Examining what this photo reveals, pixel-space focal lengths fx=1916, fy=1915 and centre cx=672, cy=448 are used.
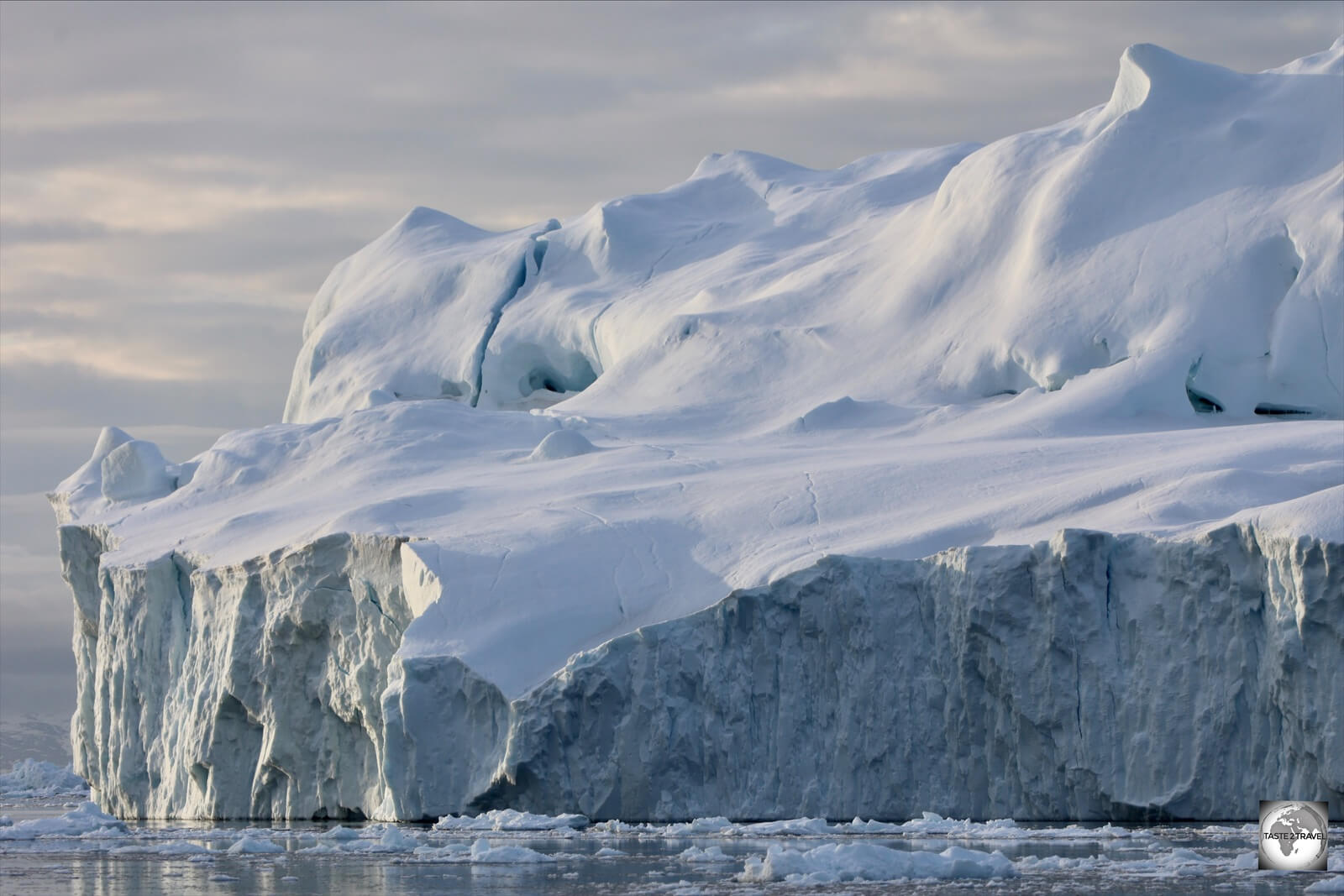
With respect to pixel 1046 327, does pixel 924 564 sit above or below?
below

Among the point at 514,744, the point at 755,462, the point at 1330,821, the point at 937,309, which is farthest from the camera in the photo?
the point at 937,309

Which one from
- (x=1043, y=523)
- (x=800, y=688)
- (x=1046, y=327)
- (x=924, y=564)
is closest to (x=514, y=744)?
(x=800, y=688)

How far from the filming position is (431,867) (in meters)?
17.1

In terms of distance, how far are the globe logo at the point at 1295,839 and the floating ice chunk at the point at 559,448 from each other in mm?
12980

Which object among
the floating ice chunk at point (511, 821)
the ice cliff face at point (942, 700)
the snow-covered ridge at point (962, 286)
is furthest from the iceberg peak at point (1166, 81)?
the floating ice chunk at point (511, 821)

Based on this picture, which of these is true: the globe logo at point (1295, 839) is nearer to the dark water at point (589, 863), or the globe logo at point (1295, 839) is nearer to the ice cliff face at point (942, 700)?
the dark water at point (589, 863)

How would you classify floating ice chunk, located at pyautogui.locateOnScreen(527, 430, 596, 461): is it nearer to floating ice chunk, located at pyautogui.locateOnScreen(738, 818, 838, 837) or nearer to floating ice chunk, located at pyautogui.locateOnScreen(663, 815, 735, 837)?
floating ice chunk, located at pyautogui.locateOnScreen(663, 815, 735, 837)

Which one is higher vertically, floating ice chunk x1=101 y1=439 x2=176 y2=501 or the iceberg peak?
the iceberg peak

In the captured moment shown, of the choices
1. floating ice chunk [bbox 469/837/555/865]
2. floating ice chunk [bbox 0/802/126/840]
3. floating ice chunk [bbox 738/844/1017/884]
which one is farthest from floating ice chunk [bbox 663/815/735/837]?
floating ice chunk [bbox 0/802/126/840]

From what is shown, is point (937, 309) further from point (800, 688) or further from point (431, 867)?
point (431, 867)

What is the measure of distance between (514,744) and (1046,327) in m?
12.5

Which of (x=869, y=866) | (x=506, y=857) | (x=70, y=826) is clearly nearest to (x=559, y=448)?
(x=70, y=826)

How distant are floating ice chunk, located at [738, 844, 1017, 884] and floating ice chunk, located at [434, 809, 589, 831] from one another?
6.03 m

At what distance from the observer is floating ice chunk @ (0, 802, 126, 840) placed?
70.6 ft
